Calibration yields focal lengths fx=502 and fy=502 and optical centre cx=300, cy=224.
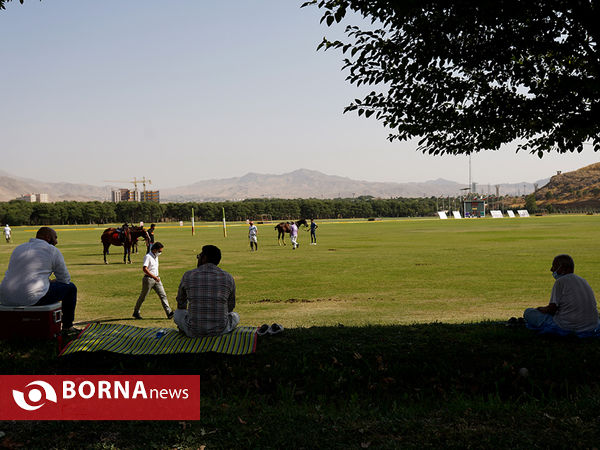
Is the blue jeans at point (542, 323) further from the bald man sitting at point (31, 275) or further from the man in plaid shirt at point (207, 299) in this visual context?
the bald man sitting at point (31, 275)

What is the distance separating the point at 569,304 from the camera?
750cm

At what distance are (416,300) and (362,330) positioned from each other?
21.5ft

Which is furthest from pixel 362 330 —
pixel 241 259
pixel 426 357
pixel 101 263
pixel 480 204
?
pixel 480 204

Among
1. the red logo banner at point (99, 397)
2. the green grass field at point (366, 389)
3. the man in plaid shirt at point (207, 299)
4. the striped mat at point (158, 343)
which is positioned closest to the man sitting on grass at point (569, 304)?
the green grass field at point (366, 389)

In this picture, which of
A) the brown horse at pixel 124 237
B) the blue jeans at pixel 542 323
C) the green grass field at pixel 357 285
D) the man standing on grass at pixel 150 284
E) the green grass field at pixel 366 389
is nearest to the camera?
the green grass field at pixel 366 389

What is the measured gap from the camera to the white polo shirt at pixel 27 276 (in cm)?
779

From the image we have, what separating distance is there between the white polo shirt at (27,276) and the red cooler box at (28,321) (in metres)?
0.13

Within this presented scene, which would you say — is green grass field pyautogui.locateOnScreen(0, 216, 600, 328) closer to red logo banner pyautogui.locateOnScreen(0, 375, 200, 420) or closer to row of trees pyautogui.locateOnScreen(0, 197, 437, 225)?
red logo banner pyautogui.locateOnScreen(0, 375, 200, 420)

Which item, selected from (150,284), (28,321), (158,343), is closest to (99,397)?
(158,343)

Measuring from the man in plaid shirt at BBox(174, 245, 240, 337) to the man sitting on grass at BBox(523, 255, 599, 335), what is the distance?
16.0 ft

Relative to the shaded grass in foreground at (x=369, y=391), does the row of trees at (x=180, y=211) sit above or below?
above

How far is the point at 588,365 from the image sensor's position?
695cm

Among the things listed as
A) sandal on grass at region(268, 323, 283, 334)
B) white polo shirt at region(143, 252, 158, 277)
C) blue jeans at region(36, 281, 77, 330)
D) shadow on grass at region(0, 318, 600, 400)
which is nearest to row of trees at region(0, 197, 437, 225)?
white polo shirt at region(143, 252, 158, 277)

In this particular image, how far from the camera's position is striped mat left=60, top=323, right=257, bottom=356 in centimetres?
733
